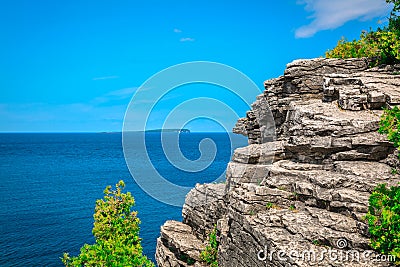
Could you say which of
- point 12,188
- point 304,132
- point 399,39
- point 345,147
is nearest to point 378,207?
point 345,147

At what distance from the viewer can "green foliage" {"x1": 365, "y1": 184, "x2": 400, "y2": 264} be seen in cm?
1390

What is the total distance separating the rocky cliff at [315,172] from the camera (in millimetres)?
15664

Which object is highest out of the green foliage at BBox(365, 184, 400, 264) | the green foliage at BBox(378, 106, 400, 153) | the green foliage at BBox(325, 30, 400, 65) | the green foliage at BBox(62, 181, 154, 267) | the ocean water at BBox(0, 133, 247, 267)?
the green foliage at BBox(325, 30, 400, 65)

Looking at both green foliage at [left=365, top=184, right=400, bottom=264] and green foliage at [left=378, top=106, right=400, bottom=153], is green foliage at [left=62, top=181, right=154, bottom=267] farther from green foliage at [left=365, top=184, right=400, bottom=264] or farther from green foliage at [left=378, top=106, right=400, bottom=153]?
green foliage at [left=378, top=106, right=400, bottom=153]

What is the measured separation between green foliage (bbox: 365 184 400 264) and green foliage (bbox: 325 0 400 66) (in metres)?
12.2

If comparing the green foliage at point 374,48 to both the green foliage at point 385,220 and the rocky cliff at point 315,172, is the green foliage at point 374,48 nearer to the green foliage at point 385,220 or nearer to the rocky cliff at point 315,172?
the rocky cliff at point 315,172

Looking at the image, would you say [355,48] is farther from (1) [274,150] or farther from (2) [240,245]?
(2) [240,245]

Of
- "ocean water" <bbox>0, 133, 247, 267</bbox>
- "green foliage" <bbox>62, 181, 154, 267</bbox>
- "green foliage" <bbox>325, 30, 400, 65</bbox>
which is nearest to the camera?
"green foliage" <bbox>62, 181, 154, 267</bbox>

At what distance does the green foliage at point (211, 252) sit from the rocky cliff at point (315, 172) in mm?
783

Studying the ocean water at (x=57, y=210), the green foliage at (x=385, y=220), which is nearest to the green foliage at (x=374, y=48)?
the green foliage at (x=385, y=220)

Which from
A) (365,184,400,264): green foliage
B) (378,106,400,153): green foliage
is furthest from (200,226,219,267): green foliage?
(378,106,400,153): green foliage

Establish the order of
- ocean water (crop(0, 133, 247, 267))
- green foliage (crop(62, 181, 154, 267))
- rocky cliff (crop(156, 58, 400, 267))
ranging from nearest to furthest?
rocky cliff (crop(156, 58, 400, 267)) < green foliage (crop(62, 181, 154, 267)) < ocean water (crop(0, 133, 247, 267))

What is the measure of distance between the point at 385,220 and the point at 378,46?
1621 centimetres

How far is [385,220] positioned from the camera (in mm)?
13984
